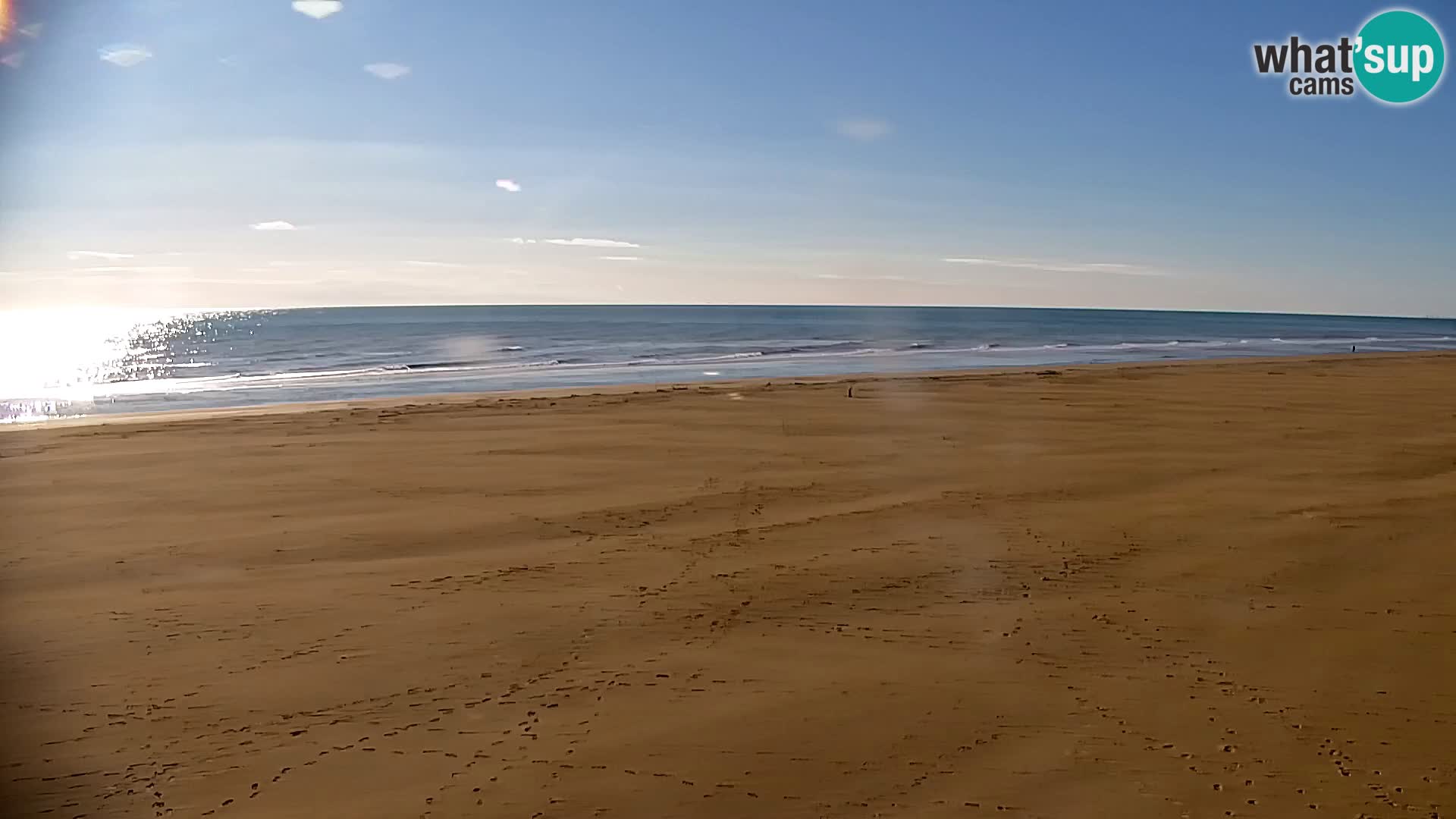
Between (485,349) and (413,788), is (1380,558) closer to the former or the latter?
(413,788)

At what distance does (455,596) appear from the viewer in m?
6.46

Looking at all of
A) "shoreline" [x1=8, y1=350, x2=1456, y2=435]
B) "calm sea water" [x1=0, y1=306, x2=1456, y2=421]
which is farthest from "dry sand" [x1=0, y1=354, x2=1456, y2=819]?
"calm sea water" [x1=0, y1=306, x2=1456, y2=421]

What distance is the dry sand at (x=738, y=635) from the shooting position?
403 cm

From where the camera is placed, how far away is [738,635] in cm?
569

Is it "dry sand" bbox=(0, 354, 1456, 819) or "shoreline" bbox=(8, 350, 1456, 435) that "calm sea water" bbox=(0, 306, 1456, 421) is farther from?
"dry sand" bbox=(0, 354, 1456, 819)

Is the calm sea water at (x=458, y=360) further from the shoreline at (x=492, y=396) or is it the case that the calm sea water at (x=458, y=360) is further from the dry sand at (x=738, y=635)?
the dry sand at (x=738, y=635)

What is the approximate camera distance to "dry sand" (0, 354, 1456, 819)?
13.2ft

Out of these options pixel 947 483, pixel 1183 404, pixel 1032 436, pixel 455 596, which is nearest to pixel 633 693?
pixel 455 596

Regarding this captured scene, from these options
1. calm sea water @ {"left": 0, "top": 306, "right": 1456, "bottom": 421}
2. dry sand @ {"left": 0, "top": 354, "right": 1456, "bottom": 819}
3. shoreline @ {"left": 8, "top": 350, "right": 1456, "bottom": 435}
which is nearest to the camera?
dry sand @ {"left": 0, "top": 354, "right": 1456, "bottom": 819}

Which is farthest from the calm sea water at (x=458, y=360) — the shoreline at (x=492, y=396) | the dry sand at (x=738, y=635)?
the dry sand at (x=738, y=635)

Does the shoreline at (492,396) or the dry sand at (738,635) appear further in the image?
the shoreline at (492,396)

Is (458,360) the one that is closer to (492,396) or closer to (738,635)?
(492,396)

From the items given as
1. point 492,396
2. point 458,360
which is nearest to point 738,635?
point 492,396

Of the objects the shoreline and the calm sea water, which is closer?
the shoreline
